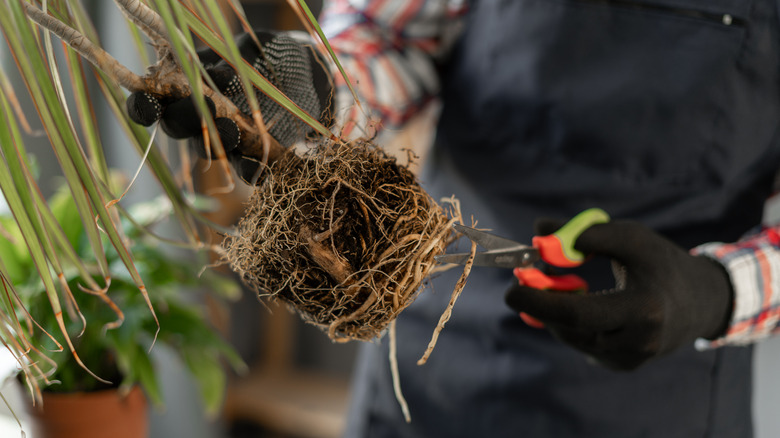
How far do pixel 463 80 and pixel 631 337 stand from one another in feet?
1.23

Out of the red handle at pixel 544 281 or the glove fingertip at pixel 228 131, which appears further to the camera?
the red handle at pixel 544 281

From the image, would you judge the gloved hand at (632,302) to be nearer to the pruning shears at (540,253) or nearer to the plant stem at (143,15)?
the pruning shears at (540,253)

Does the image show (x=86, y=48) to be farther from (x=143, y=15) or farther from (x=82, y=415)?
(x=82, y=415)

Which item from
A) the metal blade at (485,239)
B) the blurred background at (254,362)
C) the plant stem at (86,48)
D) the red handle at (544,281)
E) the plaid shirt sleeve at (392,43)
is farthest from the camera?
the blurred background at (254,362)

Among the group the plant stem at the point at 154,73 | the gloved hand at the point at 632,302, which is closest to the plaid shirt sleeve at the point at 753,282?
the gloved hand at the point at 632,302

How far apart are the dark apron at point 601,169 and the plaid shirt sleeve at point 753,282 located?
2.4 inches

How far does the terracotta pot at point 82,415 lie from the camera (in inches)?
21.1

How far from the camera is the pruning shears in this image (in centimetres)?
43

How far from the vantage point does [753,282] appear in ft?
1.79

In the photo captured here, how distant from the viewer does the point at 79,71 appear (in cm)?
33

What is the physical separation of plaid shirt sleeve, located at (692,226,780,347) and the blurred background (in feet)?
2.77

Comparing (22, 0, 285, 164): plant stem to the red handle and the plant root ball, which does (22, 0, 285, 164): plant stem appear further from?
the red handle

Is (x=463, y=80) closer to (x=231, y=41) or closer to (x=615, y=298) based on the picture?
(x=615, y=298)

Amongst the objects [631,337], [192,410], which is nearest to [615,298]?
[631,337]
